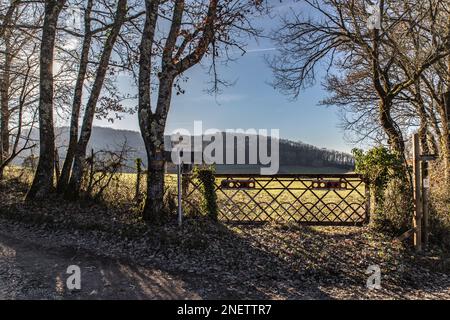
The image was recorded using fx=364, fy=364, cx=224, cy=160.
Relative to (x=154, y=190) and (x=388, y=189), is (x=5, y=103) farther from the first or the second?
(x=388, y=189)

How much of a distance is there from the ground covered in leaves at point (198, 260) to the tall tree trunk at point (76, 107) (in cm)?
142

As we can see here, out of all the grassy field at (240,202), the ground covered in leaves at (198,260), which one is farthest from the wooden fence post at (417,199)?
the grassy field at (240,202)

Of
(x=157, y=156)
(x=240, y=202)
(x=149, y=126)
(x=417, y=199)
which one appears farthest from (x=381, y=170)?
(x=149, y=126)

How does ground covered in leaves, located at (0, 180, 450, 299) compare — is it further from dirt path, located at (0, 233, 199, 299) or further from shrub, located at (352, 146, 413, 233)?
shrub, located at (352, 146, 413, 233)

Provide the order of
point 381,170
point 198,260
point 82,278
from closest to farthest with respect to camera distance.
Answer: point 82,278 < point 198,260 < point 381,170

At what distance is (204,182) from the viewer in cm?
Answer: 883

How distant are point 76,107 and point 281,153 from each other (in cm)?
2867

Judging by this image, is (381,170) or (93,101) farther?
(93,101)

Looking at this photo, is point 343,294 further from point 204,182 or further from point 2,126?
point 2,126

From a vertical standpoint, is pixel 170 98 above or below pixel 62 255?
above

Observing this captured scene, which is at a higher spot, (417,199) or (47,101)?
(47,101)

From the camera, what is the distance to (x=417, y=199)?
751 centimetres
